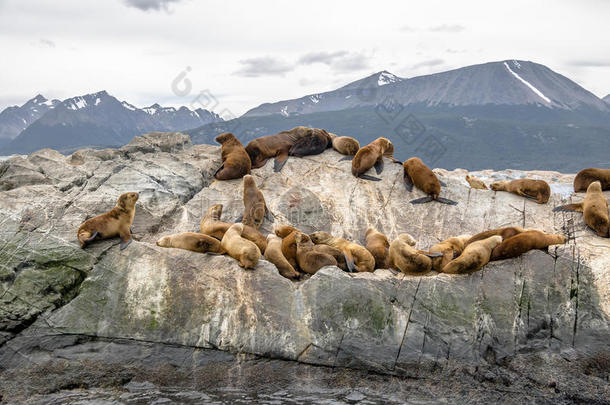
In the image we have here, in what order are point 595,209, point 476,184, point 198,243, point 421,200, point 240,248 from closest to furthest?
1. point 240,248
2. point 198,243
3. point 595,209
4. point 421,200
5. point 476,184

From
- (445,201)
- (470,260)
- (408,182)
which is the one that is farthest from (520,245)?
(408,182)

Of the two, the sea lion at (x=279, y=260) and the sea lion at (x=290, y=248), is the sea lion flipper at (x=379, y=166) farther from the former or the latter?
the sea lion at (x=279, y=260)

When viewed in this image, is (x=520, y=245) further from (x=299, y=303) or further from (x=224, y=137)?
(x=224, y=137)

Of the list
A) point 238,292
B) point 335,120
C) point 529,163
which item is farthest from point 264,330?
point 335,120

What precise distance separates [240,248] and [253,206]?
6.35ft

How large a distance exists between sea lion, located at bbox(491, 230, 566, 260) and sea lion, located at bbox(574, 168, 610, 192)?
10.7ft

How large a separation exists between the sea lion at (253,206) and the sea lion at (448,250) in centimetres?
304

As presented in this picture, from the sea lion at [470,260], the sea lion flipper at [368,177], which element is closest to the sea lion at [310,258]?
the sea lion at [470,260]

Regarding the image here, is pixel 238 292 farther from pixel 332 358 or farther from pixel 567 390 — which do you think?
pixel 567 390

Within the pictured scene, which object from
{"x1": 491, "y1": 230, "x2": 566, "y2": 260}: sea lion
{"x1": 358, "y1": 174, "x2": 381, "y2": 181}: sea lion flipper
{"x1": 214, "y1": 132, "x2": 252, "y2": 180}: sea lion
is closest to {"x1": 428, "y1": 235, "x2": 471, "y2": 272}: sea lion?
{"x1": 491, "y1": 230, "x2": 566, "y2": 260}: sea lion

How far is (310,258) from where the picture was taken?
305 inches

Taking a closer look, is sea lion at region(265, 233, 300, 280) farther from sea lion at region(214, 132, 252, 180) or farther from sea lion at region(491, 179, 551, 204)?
sea lion at region(491, 179, 551, 204)

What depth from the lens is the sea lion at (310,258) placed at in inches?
302

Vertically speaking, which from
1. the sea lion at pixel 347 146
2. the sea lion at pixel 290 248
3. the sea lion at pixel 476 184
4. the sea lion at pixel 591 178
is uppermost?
the sea lion at pixel 347 146
